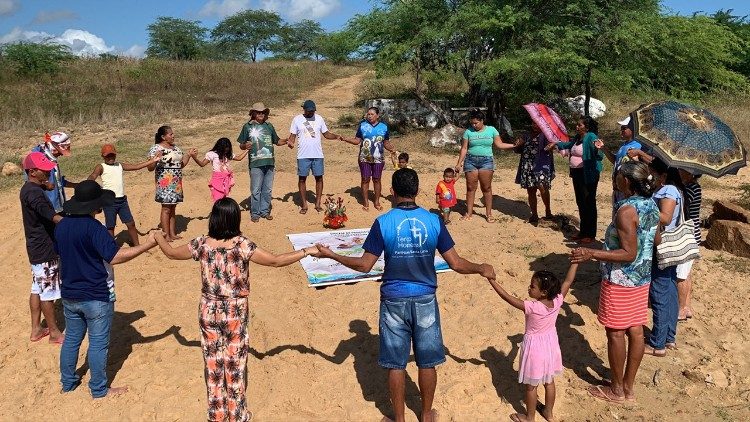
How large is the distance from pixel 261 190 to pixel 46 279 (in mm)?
3730

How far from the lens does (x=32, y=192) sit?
4.77m

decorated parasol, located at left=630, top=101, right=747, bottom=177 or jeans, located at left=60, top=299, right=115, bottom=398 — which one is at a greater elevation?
decorated parasol, located at left=630, top=101, right=747, bottom=177

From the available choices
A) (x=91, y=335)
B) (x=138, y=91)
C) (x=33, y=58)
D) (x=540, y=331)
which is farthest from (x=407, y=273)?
(x=33, y=58)

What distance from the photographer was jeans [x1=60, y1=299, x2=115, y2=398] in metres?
4.21

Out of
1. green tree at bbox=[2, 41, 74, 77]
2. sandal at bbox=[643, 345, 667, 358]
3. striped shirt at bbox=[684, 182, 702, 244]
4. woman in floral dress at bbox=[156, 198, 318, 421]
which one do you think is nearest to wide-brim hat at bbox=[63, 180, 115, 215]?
woman in floral dress at bbox=[156, 198, 318, 421]

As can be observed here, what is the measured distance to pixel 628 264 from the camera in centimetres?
417

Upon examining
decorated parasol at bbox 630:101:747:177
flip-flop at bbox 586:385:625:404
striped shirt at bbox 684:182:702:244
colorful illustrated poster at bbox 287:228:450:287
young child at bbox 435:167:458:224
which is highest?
decorated parasol at bbox 630:101:747:177

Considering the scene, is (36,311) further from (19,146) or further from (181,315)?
(19,146)

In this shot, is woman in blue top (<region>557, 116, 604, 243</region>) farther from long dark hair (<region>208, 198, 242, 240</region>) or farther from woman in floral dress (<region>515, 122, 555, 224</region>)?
long dark hair (<region>208, 198, 242, 240</region>)

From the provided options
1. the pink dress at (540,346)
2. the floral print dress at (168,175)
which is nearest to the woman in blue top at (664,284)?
the pink dress at (540,346)

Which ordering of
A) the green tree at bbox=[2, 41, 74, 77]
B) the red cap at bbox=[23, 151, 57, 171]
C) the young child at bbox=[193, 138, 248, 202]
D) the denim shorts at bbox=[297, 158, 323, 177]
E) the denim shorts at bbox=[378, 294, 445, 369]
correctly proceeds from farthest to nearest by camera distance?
the green tree at bbox=[2, 41, 74, 77], the denim shorts at bbox=[297, 158, 323, 177], the young child at bbox=[193, 138, 248, 202], the red cap at bbox=[23, 151, 57, 171], the denim shorts at bbox=[378, 294, 445, 369]

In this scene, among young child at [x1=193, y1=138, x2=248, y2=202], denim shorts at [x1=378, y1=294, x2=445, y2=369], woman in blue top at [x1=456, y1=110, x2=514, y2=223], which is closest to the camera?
denim shorts at [x1=378, y1=294, x2=445, y2=369]

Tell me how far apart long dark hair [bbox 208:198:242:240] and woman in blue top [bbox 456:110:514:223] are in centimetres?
503

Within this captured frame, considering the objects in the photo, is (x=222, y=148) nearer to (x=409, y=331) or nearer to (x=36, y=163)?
(x=36, y=163)
